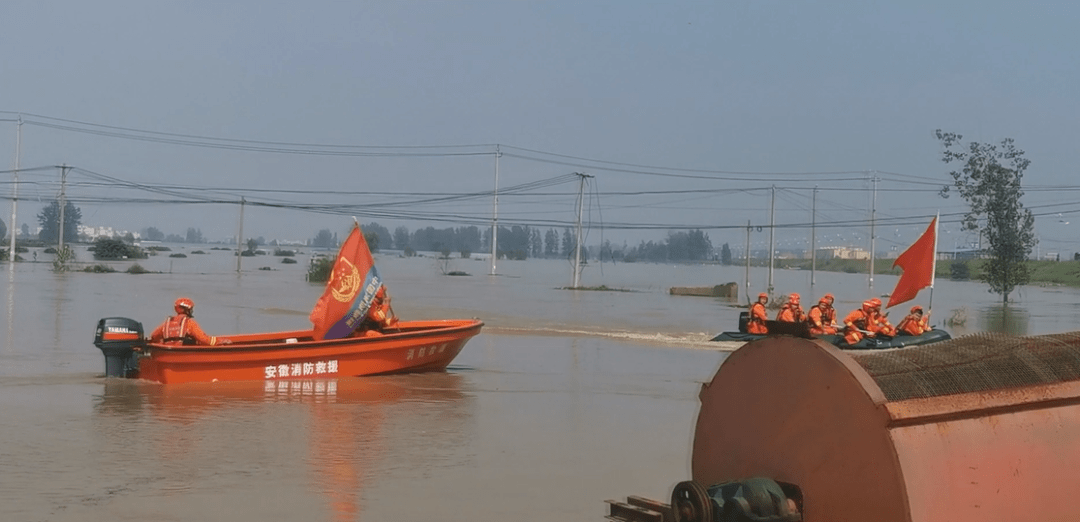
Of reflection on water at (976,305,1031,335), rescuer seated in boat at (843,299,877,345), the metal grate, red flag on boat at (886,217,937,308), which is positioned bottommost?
reflection on water at (976,305,1031,335)

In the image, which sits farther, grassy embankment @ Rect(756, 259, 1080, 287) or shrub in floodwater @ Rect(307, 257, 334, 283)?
grassy embankment @ Rect(756, 259, 1080, 287)

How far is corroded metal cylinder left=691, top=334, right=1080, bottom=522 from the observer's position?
4777 mm

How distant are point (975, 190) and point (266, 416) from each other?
48.4m

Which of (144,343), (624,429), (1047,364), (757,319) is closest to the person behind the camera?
(1047,364)

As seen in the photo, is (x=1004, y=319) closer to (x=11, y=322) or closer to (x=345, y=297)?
(x=345, y=297)

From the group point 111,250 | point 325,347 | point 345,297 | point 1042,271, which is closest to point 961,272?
point 1042,271

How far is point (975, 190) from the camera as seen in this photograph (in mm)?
55219

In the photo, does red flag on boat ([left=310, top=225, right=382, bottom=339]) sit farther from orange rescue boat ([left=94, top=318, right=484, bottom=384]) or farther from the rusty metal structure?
the rusty metal structure

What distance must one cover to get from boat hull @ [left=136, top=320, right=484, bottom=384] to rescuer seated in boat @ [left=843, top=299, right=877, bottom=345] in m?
8.18

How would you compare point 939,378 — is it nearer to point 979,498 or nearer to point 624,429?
point 979,498

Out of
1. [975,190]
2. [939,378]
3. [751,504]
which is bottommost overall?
Answer: [751,504]

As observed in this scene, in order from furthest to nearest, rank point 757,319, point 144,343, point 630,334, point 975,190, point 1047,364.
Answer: point 975,190 < point 630,334 < point 757,319 < point 144,343 < point 1047,364

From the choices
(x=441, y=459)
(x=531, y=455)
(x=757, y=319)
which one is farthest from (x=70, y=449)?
(x=757, y=319)

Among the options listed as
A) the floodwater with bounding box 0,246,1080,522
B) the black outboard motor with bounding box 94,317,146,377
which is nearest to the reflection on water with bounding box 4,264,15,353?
the floodwater with bounding box 0,246,1080,522
